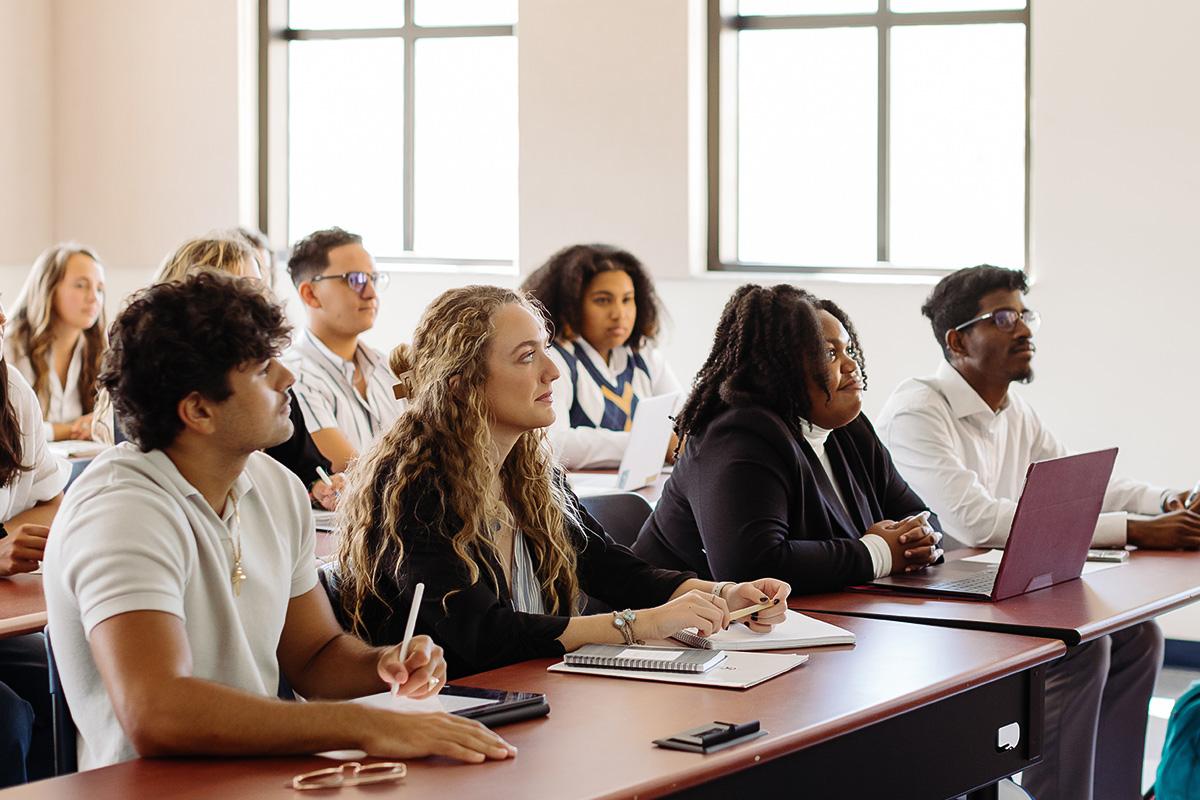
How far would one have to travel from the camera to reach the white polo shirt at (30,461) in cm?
319

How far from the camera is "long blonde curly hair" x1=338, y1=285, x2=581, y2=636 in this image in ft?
7.75

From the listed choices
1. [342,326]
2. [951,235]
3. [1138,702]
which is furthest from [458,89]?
[1138,702]

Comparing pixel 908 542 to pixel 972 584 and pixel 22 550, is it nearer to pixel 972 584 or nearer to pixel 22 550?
pixel 972 584

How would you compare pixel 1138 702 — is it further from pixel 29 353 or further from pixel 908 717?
pixel 29 353

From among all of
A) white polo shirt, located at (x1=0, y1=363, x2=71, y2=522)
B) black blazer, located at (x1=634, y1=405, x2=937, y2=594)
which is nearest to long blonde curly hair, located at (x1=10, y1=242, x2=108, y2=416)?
white polo shirt, located at (x1=0, y1=363, x2=71, y2=522)

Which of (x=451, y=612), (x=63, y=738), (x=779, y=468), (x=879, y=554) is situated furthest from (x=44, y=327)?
(x=451, y=612)

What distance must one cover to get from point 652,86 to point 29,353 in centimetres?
266

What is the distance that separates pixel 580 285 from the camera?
17.4ft

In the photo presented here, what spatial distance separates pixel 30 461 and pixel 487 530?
132cm

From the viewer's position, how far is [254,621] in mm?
2061

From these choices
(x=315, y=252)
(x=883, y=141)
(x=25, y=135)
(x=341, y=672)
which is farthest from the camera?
(x=25, y=135)

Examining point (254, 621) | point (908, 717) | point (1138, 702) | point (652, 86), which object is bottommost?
point (1138, 702)

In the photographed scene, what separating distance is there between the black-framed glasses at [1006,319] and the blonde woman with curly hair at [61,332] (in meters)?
3.44

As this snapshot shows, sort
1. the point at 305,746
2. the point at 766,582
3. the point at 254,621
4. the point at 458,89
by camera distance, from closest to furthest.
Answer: the point at 305,746 → the point at 254,621 → the point at 766,582 → the point at 458,89
